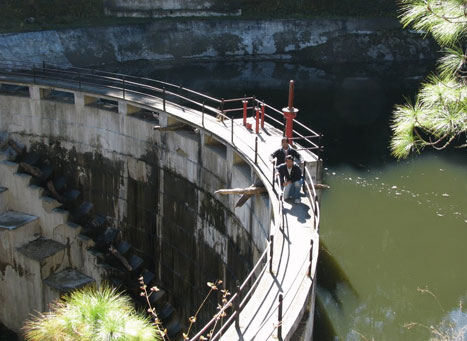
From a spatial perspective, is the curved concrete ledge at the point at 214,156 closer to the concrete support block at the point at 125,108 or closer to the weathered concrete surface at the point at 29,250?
the concrete support block at the point at 125,108

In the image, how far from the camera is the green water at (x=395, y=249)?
16648 millimetres

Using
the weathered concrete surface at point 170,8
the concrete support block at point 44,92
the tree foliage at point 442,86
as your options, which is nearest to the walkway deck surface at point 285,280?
the tree foliage at point 442,86

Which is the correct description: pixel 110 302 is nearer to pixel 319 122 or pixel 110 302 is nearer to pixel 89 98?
pixel 89 98

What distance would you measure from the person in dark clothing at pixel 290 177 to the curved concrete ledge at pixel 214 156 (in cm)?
25

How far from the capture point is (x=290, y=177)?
453 inches

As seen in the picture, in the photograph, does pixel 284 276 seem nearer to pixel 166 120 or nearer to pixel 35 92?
pixel 166 120

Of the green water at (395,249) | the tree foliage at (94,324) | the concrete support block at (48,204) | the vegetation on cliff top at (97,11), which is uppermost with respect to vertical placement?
the vegetation on cliff top at (97,11)

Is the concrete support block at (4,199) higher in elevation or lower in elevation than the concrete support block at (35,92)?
lower

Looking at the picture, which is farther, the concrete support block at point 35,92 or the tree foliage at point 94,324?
the concrete support block at point 35,92

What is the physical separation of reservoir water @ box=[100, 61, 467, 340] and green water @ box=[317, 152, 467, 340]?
31mm

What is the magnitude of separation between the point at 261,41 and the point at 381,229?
29.6 m

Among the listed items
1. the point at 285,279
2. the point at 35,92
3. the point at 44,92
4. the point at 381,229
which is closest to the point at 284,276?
the point at 285,279

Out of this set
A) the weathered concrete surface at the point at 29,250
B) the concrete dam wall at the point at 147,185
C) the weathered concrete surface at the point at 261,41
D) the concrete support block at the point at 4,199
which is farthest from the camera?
the weathered concrete surface at the point at 261,41

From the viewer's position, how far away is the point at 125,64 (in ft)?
139
